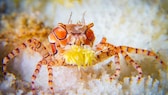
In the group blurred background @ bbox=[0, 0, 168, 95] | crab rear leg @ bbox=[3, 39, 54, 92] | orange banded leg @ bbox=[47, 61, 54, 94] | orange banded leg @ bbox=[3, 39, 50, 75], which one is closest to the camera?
orange banded leg @ bbox=[47, 61, 54, 94]

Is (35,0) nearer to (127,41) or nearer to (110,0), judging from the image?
(110,0)

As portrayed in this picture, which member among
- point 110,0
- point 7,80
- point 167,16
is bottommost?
point 7,80

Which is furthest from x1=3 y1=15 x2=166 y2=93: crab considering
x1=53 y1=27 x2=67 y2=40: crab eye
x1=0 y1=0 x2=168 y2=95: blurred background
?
x1=0 y1=0 x2=168 y2=95: blurred background

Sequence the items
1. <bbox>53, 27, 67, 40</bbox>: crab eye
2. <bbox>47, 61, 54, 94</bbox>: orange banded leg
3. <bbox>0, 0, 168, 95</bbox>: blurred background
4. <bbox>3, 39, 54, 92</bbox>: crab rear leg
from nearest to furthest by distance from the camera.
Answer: <bbox>47, 61, 54, 94</bbox>: orange banded leg
<bbox>3, 39, 54, 92</bbox>: crab rear leg
<bbox>53, 27, 67, 40</bbox>: crab eye
<bbox>0, 0, 168, 95</bbox>: blurred background

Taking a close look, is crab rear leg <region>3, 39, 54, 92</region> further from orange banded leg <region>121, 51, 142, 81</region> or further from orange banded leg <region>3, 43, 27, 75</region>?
orange banded leg <region>121, 51, 142, 81</region>

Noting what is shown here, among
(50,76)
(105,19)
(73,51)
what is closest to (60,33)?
(73,51)

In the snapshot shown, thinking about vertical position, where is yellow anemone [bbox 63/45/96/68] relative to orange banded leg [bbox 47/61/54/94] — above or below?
above

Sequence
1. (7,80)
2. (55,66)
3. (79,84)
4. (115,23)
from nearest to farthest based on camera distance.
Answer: (7,80) → (79,84) → (55,66) → (115,23)

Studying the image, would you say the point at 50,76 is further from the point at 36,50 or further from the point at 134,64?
the point at 134,64

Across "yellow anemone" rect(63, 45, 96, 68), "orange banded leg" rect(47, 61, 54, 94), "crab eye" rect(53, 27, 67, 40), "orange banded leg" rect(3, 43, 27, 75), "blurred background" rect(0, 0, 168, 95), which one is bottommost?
"orange banded leg" rect(47, 61, 54, 94)

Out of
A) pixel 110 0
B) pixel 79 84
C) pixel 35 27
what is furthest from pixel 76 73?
pixel 110 0
